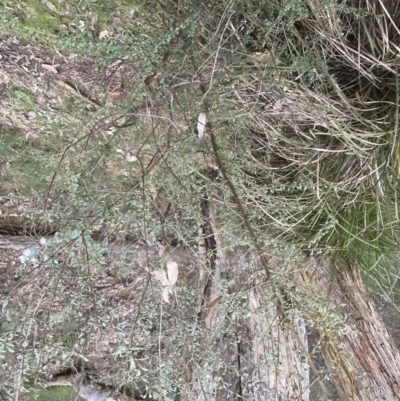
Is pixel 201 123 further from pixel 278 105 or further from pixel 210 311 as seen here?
pixel 210 311

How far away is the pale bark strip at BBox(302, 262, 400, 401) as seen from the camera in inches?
53.7

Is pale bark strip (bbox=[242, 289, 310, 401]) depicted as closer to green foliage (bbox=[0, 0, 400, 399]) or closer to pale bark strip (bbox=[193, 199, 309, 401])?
pale bark strip (bbox=[193, 199, 309, 401])

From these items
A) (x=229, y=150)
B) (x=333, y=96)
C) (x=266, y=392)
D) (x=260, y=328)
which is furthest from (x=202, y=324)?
(x=333, y=96)

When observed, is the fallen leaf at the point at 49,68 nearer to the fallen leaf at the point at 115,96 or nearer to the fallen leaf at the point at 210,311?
the fallen leaf at the point at 115,96

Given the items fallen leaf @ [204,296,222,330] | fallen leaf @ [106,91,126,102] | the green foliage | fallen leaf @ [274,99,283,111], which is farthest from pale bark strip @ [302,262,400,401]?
fallen leaf @ [106,91,126,102]

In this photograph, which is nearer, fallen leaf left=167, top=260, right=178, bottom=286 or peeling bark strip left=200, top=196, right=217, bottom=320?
fallen leaf left=167, top=260, right=178, bottom=286

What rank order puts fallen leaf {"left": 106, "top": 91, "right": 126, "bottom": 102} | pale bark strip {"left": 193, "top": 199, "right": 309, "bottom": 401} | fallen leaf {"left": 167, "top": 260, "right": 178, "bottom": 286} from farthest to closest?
fallen leaf {"left": 106, "top": 91, "right": 126, "bottom": 102} → pale bark strip {"left": 193, "top": 199, "right": 309, "bottom": 401} → fallen leaf {"left": 167, "top": 260, "right": 178, "bottom": 286}

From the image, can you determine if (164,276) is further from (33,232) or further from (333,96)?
(33,232)

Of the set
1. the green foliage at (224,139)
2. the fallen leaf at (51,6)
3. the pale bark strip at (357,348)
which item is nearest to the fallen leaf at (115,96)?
the green foliage at (224,139)

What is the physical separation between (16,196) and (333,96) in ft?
3.68

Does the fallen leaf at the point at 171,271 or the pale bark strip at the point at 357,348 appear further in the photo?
Result: the pale bark strip at the point at 357,348

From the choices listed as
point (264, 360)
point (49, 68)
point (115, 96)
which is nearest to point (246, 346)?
point (264, 360)

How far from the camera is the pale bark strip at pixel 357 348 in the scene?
4.47ft

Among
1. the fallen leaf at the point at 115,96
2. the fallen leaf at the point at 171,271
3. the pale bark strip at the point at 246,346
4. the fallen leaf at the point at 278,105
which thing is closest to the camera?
the fallen leaf at the point at 171,271
